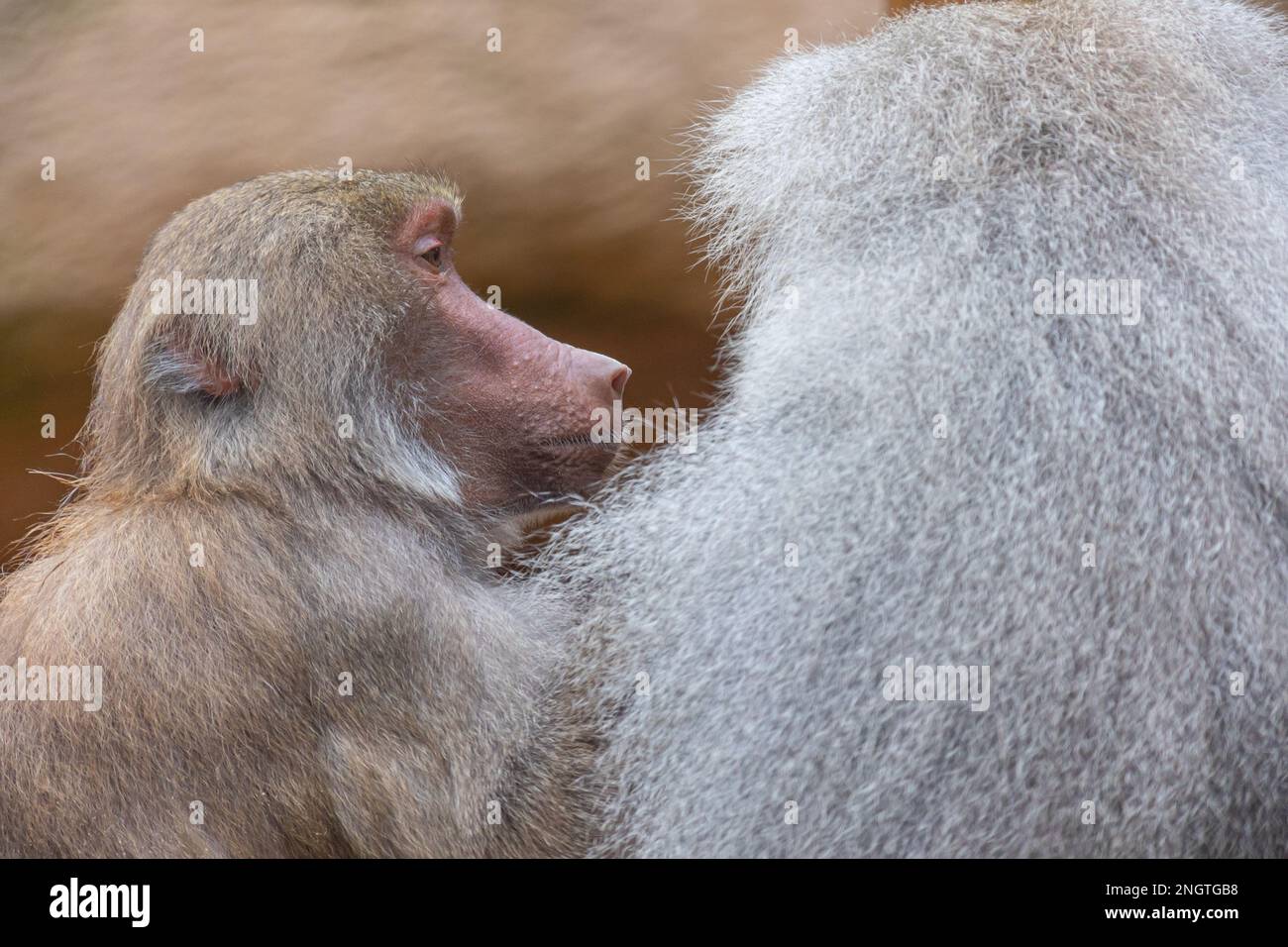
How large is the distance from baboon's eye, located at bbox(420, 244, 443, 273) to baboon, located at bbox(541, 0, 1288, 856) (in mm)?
569

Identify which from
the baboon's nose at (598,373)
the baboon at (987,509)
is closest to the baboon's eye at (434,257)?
the baboon's nose at (598,373)

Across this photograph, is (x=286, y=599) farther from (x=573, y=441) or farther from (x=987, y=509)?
(x=987, y=509)

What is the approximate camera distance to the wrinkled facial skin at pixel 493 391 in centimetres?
201

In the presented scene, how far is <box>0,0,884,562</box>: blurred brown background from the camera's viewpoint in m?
2.79

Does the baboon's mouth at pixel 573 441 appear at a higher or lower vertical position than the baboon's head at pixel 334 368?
lower

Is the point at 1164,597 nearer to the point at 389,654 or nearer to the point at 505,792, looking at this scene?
the point at 505,792

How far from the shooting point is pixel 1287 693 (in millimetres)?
1480

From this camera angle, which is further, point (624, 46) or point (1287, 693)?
point (624, 46)

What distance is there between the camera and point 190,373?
1.87 meters

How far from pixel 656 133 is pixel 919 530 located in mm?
1652

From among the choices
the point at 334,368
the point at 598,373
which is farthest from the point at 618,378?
the point at 334,368

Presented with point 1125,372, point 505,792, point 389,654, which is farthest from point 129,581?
point 1125,372

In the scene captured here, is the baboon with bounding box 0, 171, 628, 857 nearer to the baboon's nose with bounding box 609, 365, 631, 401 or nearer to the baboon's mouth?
the baboon's mouth

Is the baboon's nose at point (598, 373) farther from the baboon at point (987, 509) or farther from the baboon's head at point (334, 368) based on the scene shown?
the baboon at point (987, 509)
